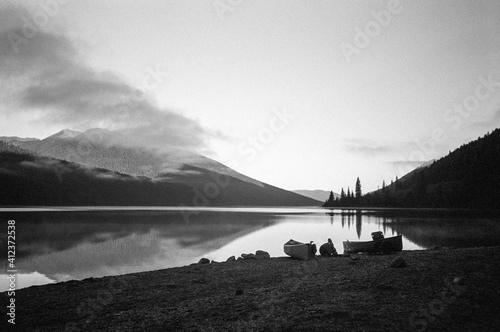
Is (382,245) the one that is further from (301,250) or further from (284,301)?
(284,301)

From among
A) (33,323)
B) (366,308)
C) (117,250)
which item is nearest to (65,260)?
(117,250)

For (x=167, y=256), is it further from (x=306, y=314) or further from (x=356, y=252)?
(x=306, y=314)

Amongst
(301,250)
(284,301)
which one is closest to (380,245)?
(301,250)

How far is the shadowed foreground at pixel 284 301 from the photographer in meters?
9.61

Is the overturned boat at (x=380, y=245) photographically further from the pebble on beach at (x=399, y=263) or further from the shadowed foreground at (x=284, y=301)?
the pebble on beach at (x=399, y=263)

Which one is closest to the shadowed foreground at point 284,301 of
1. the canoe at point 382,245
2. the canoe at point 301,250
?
the canoe at point 301,250

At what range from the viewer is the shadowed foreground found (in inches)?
378

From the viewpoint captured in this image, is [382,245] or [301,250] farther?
[382,245]

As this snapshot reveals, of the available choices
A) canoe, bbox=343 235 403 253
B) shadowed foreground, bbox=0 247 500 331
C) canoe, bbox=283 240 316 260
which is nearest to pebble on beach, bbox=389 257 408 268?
shadowed foreground, bbox=0 247 500 331

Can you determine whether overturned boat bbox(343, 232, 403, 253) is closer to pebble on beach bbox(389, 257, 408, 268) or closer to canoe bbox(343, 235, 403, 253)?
canoe bbox(343, 235, 403, 253)

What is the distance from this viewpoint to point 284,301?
11531 millimetres

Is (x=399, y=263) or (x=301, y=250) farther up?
(x=399, y=263)

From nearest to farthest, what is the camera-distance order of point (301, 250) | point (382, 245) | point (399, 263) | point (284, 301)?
point (284, 301), point (399, 263), point (301, 250), point (382, 245)

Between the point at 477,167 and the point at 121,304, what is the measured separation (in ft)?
666
